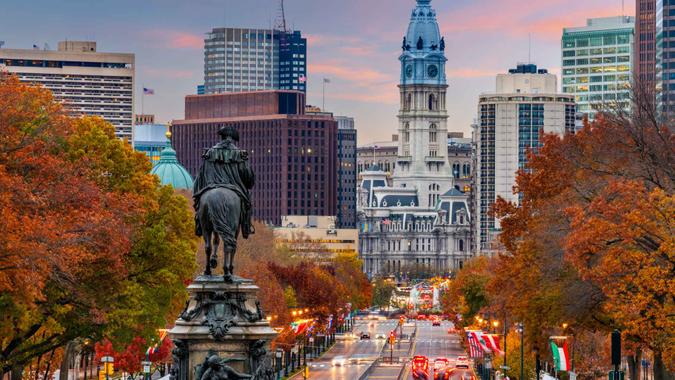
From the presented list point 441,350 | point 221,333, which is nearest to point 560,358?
point 221,333

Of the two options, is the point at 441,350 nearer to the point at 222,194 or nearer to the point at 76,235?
the point at 76,235

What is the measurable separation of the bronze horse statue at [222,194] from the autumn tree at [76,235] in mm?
17184

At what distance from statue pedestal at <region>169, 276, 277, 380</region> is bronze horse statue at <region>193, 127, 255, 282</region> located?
648mm

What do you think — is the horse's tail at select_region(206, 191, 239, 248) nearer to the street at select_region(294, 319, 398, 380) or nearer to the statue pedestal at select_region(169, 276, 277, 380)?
the statue pedestal at select_region(169, 276, 277, 380)

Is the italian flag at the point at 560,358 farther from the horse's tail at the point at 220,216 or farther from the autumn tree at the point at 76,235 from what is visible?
the horse's tail at the point at 220,216

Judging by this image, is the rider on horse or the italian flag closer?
the rider on horse

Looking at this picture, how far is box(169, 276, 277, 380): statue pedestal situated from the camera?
35.8 metres

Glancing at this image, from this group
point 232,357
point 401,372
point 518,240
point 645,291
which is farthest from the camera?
point 401,372

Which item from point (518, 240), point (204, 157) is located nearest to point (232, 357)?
point (204, 157)

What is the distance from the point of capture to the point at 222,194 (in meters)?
36.6

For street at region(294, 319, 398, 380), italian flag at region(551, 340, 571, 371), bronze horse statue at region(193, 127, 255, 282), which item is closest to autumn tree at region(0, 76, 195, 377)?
italian flag at region(551, 340, 571, 371)

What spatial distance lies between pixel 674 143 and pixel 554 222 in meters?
10.3

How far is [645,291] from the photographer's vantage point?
6297cm

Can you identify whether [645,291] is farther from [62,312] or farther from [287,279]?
[287,279]
